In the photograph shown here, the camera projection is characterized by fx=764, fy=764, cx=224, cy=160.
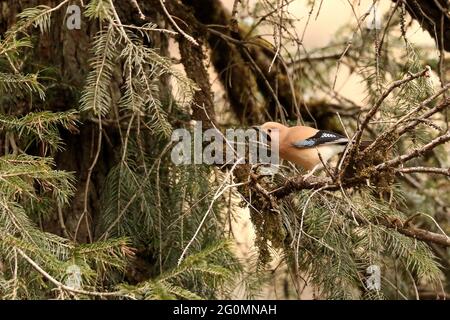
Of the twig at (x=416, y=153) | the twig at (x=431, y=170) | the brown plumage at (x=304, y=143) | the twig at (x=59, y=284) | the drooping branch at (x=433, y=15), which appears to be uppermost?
the drooping branch at (x=433, y=15)

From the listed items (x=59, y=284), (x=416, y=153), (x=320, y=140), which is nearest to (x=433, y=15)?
(x=320, y=140)

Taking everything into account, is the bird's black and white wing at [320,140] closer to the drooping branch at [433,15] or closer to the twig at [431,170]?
the drooping branch at [433,15]

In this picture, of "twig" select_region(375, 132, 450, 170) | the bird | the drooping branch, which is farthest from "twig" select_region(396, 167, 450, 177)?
the drooping branch

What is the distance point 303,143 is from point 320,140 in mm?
83

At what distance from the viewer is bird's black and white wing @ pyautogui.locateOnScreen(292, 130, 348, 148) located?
3.07 meters

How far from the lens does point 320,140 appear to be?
3.12 metres

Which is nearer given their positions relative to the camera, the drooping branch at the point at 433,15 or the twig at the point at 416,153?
the twig at the point at 416,153

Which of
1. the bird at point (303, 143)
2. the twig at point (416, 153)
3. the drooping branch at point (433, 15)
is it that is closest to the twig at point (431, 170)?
the twig at point (416, 153)

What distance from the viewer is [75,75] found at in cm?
342

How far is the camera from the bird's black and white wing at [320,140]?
3070 millimetres

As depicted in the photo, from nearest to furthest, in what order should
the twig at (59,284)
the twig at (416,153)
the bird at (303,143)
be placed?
the twig at (59,284), the twig at (416,153), the bird at (303,143)

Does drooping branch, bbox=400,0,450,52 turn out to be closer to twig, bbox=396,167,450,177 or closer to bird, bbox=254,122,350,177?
bird, bbox=254,122,350,177

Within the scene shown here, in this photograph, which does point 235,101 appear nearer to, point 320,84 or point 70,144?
point 320,84
